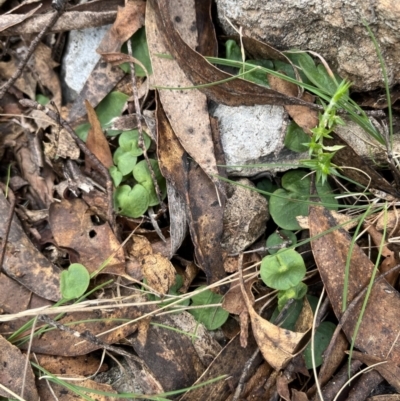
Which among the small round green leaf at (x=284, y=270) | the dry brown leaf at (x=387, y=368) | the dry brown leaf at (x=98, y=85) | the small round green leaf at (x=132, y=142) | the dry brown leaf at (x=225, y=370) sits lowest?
the dry brown leaf at (x=387, y=368)

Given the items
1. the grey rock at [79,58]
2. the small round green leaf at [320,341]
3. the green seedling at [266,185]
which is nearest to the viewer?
the small round green leaf at [320,341]

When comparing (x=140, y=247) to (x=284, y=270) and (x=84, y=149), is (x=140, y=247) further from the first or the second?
(x=284, y=270)

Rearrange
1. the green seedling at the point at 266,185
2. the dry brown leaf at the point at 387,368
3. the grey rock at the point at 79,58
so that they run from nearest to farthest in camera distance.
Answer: the dry brown leaf at the point at 387,368, the green seedling at the point at 266,185, the grey rock at the point at 79,58

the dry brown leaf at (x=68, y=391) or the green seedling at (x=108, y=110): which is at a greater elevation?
the green seedling at (x=108, y=110)

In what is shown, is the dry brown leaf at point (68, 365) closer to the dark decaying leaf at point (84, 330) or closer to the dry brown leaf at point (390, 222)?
the dark decaying leaf at point (84, 330)

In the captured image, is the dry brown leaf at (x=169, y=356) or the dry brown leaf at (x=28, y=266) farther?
the dry brown leaf at (x=28, y=266)

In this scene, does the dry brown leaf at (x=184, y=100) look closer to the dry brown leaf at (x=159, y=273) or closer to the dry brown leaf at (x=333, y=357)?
the dry brown leaf at (x=159, y=273)

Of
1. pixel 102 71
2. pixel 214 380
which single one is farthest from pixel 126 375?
pixel 102 71

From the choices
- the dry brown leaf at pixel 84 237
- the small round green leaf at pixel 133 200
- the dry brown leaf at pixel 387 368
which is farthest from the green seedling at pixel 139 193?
A: the dry brown leaf at pixel 387 368
